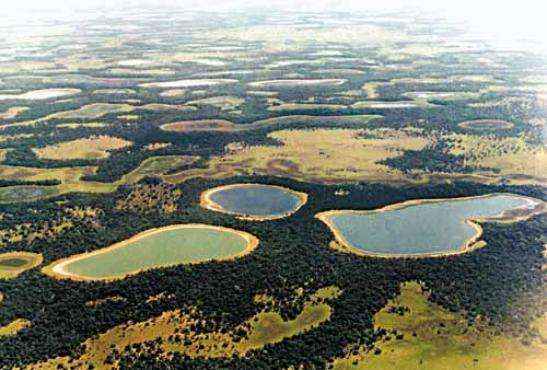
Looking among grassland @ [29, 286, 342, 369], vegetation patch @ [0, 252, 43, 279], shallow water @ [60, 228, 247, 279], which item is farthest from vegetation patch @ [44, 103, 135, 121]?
grassland @ [29, 286, 342, 369]

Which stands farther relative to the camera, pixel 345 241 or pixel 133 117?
pixel 133 117

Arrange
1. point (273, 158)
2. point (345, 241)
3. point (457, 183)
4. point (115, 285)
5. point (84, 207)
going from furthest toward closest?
1. point (273, 158)
2. point (457, 183)
3. point (84, 207)
4. point (345, 241)
5. point (115, 285)

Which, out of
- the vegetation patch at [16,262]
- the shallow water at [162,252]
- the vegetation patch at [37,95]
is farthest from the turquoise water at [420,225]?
the vegetation patch at [37,95]

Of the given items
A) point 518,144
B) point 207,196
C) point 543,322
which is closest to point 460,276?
point 543,322

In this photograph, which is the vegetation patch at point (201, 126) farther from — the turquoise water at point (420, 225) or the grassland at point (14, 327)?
the grassland at point (14, 327)

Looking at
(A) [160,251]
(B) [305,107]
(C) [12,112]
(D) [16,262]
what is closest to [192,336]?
(A) [160,251]

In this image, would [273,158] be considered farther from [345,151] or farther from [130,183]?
[130,183]

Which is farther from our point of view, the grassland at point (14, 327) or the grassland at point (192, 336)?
the grassland at point (14, 327)

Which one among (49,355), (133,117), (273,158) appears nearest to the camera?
(49,355)
